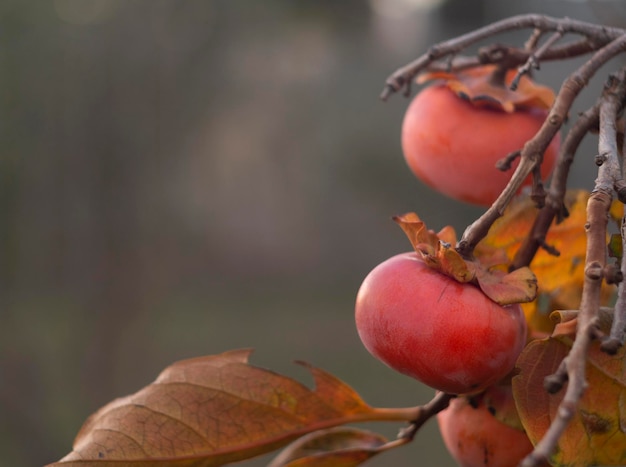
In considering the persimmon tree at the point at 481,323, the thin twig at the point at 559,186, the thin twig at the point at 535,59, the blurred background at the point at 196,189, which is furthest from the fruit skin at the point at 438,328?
the blurred background at the point at 196,189

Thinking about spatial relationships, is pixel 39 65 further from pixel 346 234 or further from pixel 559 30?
pixel 559 30

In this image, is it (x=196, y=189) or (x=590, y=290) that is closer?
(x=590, y=290)

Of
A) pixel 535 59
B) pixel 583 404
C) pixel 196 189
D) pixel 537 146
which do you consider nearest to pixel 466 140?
pixel 535 59

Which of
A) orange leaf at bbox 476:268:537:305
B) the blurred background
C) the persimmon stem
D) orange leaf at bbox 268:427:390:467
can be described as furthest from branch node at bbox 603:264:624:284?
the blurred background

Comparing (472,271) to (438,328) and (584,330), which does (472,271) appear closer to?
(438,328)

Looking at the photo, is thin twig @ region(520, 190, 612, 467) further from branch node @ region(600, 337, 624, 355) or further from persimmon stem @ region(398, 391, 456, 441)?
persimmon stem @ region(398, 391, 456, 441)

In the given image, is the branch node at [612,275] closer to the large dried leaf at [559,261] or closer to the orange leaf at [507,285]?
the orange leaf at [507,285]
